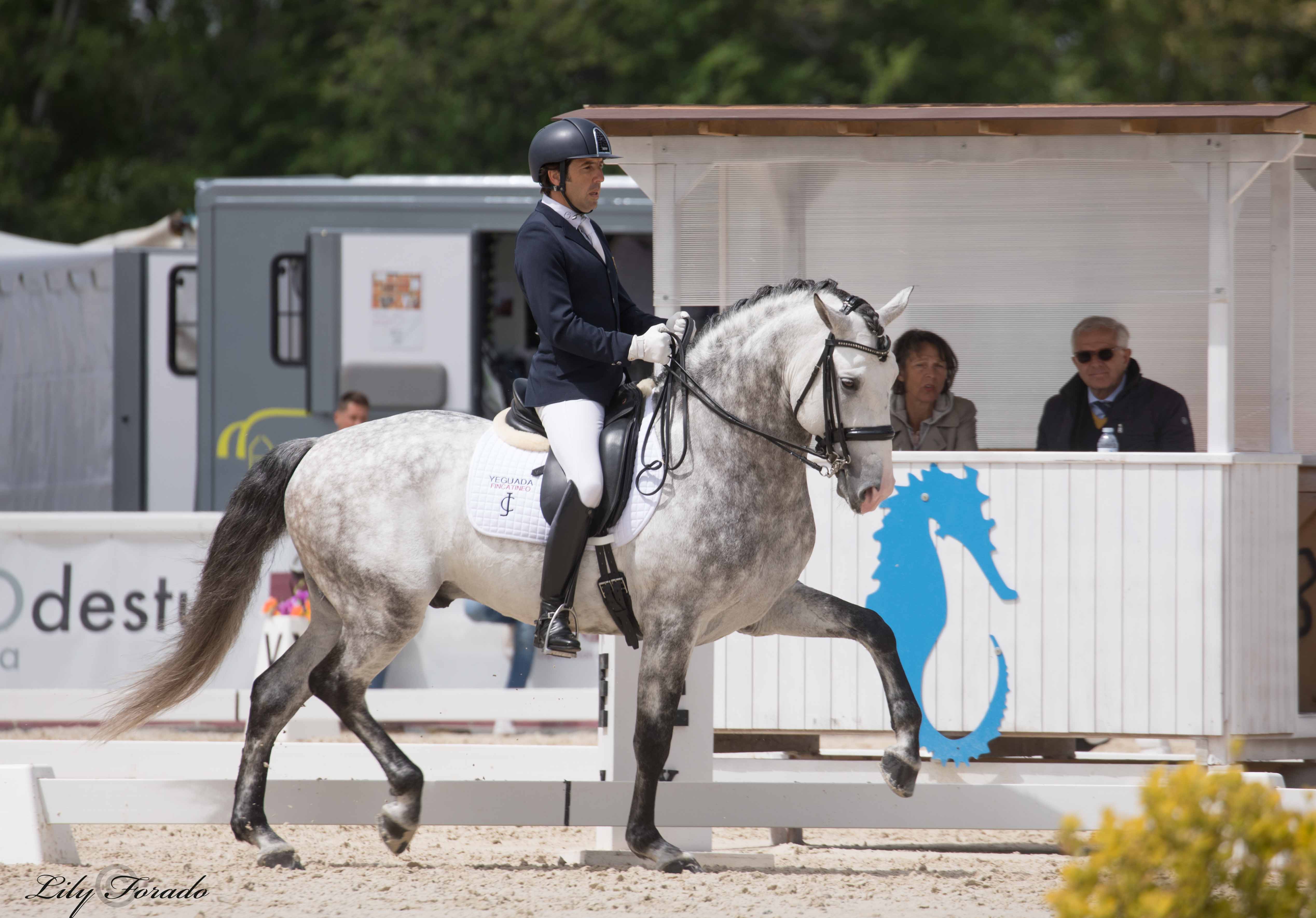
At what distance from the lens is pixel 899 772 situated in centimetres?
478

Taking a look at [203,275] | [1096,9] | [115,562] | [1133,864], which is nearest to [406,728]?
[115,562]

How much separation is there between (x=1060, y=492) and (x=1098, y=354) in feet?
3.06

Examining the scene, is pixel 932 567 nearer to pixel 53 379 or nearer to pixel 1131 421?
pixel 1131 421

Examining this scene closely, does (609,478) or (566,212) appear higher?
(566,212)

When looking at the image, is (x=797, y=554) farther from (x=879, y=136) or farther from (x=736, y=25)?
(x=736, y=25)

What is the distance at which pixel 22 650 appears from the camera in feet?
28.9

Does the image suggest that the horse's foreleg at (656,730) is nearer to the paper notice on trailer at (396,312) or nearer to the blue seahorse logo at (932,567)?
the blue seahorse logo at (932,567)

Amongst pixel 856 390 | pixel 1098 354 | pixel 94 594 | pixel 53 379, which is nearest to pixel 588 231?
pixel 856 390

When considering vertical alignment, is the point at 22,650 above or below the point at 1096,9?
below

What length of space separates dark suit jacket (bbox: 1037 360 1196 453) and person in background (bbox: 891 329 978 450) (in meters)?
0.38

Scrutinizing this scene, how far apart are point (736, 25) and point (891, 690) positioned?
1892cm

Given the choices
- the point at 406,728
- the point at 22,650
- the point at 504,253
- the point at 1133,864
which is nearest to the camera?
the point at 1133,864

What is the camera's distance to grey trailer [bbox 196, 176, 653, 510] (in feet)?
36.5

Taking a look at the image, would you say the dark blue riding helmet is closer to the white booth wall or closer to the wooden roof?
the wooden roof
